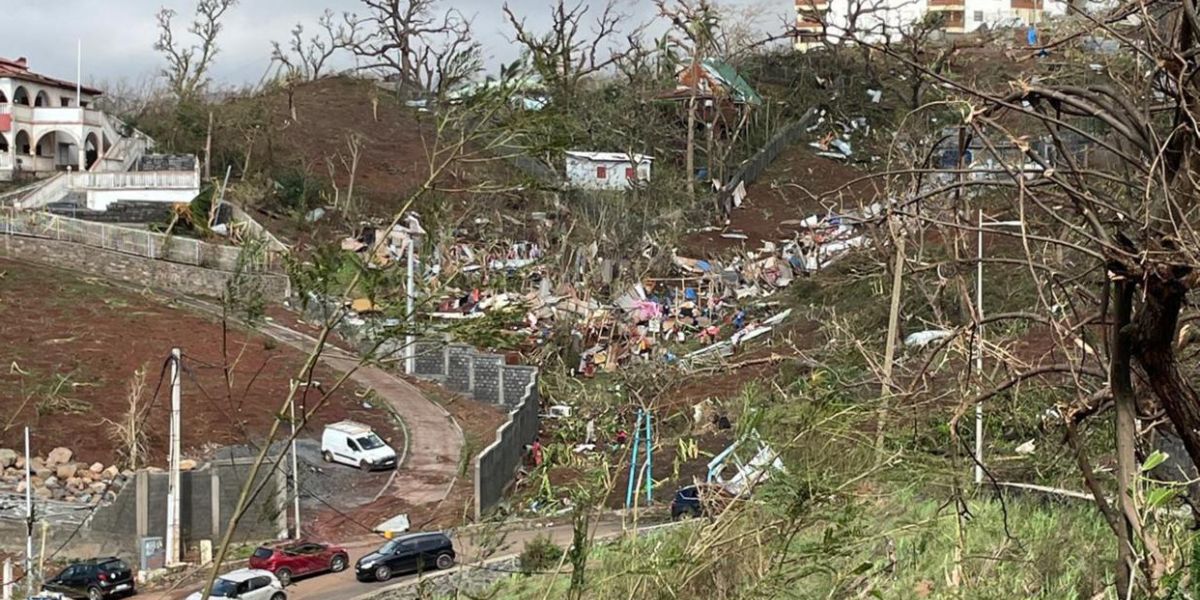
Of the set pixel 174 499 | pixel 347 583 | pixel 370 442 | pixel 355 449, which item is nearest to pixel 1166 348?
Result: pixel 347 583

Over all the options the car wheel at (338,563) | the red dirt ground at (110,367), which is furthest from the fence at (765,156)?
the car wheel at (338,563)

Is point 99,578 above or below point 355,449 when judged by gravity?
below

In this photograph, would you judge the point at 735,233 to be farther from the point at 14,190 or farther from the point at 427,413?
the point at 14,190

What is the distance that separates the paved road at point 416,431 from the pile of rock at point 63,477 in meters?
3.38

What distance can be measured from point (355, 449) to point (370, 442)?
32 cm

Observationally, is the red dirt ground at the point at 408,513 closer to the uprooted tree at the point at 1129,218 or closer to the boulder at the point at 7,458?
the boulder at the point at 7,458

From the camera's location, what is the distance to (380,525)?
61.2ft

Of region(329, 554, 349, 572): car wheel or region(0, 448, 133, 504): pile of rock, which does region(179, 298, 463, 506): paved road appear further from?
region(0, 448, 133, 504): pile of rock

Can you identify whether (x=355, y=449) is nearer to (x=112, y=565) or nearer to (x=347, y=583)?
(x=347, y=583)

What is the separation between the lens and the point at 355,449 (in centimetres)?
2091

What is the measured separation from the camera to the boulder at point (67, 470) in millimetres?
18734

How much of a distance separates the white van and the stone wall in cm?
1025

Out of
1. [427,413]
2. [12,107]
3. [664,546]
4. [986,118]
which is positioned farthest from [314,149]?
[986,118]

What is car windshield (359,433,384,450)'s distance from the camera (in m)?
21.0
